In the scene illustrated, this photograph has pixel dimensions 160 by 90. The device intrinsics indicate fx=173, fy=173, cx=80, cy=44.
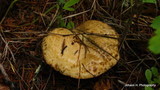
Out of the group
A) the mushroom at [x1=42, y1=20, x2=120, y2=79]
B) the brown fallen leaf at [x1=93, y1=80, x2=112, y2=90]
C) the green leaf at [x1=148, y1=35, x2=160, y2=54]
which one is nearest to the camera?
the green leaf at [x1=148, y1=35, x2=160, y2=54]

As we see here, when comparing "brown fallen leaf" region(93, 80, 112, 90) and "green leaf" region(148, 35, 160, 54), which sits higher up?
"green leaf" region(148, 35, 160, 54)

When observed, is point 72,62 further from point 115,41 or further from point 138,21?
point 138,21

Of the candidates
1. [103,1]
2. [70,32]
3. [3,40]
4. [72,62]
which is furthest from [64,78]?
[103,1]

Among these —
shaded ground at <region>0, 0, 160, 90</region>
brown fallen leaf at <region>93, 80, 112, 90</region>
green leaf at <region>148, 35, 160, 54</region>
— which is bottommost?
brown fallen leaf at <region>93, 80, 112, 90</region>

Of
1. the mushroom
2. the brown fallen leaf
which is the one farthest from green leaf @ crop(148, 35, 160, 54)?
the brown fallen leaf

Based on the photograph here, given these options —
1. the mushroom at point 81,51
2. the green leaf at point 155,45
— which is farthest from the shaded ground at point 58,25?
the green leaf at point 155,45

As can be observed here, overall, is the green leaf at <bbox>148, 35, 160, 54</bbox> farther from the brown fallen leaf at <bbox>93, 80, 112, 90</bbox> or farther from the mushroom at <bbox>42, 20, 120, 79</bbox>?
the brown fallen leaf at <bbox>93, 80, 112, 90</bbox>

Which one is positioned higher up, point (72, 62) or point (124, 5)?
point (124, 5)
